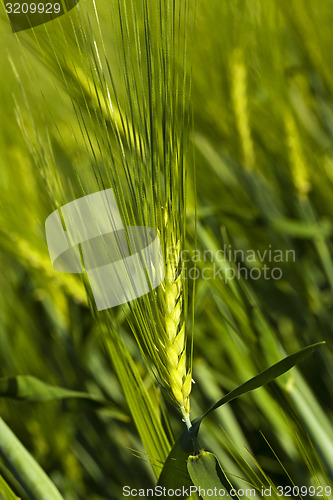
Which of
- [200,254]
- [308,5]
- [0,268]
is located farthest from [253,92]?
[0,268]

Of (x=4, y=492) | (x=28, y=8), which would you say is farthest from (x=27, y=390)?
(x=28, y=8)

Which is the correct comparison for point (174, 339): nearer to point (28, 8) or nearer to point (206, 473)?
point (206, 473)

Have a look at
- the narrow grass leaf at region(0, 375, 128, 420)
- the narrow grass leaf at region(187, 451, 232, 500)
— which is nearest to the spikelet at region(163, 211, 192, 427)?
the narrow grass leaf at region(187, 451, 232, 500)

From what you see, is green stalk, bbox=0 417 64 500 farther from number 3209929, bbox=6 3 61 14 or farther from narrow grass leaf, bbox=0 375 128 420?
number 3209929, bbox=6 3 61 14

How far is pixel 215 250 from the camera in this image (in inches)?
12.6

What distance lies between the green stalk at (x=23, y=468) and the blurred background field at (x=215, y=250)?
14cm

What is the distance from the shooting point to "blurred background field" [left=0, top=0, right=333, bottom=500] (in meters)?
0.36

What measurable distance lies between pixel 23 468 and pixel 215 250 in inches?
7.3

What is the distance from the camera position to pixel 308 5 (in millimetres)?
435

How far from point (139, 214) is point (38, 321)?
338 millimetres

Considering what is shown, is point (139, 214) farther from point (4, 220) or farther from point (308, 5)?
point (308, 5)

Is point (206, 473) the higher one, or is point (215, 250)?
point (215, 250)

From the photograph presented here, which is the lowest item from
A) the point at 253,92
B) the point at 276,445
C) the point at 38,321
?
the point at 276,445

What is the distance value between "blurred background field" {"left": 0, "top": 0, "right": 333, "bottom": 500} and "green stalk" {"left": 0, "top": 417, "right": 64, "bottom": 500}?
140 millimetres
